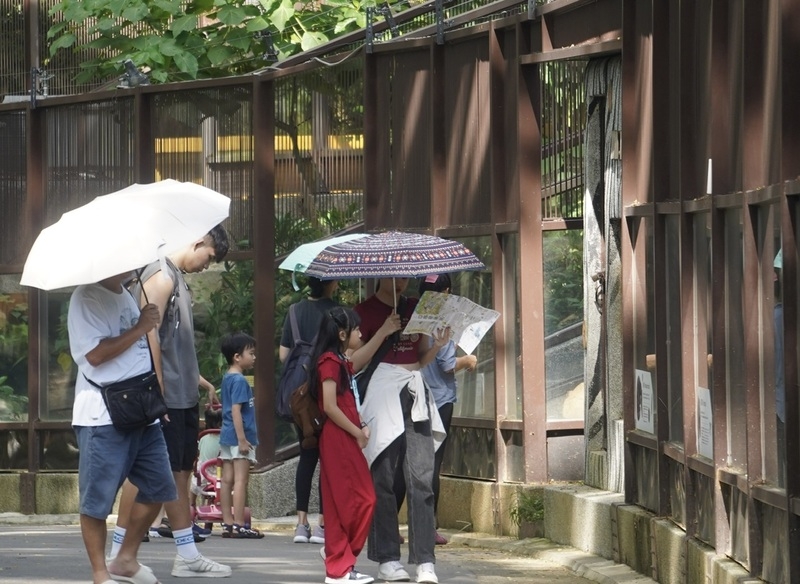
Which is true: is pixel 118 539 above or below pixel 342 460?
below

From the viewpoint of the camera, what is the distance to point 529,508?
35.7 ft

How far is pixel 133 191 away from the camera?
26.1 feet

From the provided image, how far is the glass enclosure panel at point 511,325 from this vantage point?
37.0ft

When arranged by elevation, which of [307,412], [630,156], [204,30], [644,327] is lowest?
[307,412]

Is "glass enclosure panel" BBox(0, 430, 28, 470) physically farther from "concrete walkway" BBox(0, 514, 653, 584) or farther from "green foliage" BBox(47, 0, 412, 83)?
"green foliage" BBox(47, 0, 412, 83)

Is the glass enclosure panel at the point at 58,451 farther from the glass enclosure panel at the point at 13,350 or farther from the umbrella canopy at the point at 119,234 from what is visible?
the umbrella canopy at the point at 119,234

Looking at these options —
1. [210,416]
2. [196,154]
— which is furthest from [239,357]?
[196,154]

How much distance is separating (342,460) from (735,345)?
81.6 inches

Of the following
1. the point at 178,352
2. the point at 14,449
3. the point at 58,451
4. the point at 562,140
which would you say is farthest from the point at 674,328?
the point at 14,449

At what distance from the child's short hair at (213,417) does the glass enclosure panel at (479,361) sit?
5.76ft

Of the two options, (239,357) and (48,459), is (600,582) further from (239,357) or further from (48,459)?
(48,459)

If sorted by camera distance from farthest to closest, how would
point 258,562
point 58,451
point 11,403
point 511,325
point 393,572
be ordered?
point 11,403, point 58,451, point 511,325, point 258,562, point 393,572

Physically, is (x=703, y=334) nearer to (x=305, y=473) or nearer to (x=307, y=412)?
(x=307, y=412)

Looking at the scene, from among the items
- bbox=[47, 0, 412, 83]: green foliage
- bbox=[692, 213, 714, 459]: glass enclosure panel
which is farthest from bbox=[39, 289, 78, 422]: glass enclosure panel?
bbox=[692, 213, 714, 459]: glass enclosure panel
